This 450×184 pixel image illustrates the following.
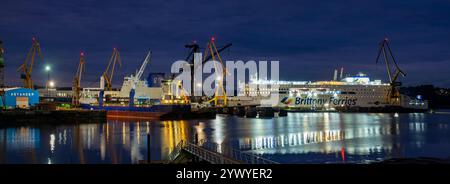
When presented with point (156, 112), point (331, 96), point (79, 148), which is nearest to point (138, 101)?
point (156, 112)

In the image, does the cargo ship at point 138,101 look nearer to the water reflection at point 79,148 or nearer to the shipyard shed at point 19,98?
the shipyard shed at point 19,98

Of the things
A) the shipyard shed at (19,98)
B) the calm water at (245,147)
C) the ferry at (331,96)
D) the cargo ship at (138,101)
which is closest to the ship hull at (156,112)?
the cargo ship at (138,101)

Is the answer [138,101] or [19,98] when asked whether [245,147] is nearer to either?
[19,98]

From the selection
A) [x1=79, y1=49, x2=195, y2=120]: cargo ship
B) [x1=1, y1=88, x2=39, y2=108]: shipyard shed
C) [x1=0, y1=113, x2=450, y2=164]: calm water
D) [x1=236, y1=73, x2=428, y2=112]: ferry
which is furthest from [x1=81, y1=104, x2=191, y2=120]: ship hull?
[x1=236, y1=73, x2=428, y2=112]: ferry

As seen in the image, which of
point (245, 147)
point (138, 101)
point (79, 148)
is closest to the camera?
point (79, 148)

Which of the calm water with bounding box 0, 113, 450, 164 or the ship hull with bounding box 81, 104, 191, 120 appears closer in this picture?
the calm water with bounding box 0, 113, 450, 164

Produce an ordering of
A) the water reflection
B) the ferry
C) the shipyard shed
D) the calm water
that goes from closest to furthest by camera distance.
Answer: the water reflection < the calm water < the shipyard shed < the ferry

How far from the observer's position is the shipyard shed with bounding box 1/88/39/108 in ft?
144

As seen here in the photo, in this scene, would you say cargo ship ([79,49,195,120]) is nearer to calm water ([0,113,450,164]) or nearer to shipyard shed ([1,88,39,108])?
shipyard shed ([1,88,39,108])

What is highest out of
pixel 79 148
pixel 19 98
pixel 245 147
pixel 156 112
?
pixel 19 98

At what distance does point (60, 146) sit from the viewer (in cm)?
2098

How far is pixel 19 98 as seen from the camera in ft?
148

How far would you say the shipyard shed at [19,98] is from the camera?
1732 inches
